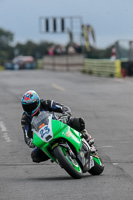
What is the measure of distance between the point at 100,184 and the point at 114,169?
1.34 m

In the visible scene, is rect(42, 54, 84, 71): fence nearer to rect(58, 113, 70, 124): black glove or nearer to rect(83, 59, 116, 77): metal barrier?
rect(83, 59, 116, 77): metal barrier

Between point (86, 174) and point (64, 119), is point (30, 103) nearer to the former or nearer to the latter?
point (64, 119)

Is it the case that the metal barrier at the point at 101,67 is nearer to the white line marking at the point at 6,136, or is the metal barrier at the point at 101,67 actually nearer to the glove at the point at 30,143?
the white line marking at the point at 6,136

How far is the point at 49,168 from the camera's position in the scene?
8.95 meters

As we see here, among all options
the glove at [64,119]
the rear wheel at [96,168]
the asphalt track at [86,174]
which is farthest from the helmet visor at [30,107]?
the rear wheel at [96,168]

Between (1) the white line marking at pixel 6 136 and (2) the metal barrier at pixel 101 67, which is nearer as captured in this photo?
(1) the white line marking at pixel 6 136

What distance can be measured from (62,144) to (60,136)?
0.38 feet

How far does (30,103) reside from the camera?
26.4 feet

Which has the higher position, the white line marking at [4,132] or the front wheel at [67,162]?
the front wheel at [67,162]

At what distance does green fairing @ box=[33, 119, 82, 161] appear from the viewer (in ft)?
25.1

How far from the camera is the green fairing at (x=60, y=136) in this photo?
25.1 feet

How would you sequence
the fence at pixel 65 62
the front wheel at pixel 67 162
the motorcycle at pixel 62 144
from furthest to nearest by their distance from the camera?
the fence at pixel 65 62 < the motorcycle at pixel 62 144 < the front wheel at pixel 67 162

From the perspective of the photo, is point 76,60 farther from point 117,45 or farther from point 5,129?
point 5,129

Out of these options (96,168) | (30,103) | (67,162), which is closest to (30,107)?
(30,103)
